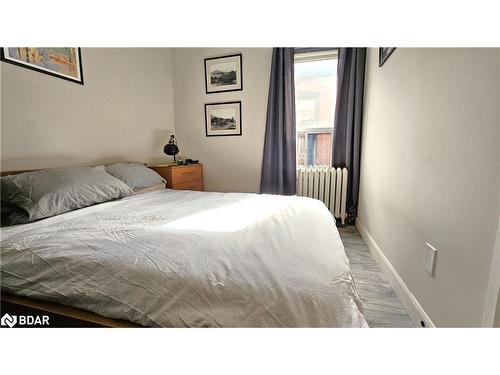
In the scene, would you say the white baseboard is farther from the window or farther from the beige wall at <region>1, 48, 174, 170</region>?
the beige wall at <region>1, 48, 174, 170</region>

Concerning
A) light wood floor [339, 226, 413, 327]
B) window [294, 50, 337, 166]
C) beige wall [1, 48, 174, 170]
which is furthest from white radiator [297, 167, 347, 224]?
beige wall [1, 48, 174, 170]

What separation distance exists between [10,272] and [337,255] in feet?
3.96

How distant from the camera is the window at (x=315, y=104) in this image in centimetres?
274

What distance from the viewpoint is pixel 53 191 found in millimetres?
1309

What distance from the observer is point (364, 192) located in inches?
95.9

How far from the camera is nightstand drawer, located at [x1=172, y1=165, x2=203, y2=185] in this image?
2.51 m

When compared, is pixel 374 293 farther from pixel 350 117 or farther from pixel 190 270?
pixel 350 117

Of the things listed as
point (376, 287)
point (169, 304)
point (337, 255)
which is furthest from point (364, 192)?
point (169, 304)

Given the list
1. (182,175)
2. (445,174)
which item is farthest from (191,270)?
(182,175)

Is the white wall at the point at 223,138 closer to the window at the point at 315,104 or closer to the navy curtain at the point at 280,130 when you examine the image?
the navy curtain at the point at 280,130

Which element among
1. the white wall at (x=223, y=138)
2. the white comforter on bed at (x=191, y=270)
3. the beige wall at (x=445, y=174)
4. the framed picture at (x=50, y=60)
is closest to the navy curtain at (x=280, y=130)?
the white wall at (x=223, y=138)

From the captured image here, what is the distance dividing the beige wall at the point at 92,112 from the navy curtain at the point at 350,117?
2.30m

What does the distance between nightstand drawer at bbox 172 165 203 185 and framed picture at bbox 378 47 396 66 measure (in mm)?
2247

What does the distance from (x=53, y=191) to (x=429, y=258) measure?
6.89 ft
